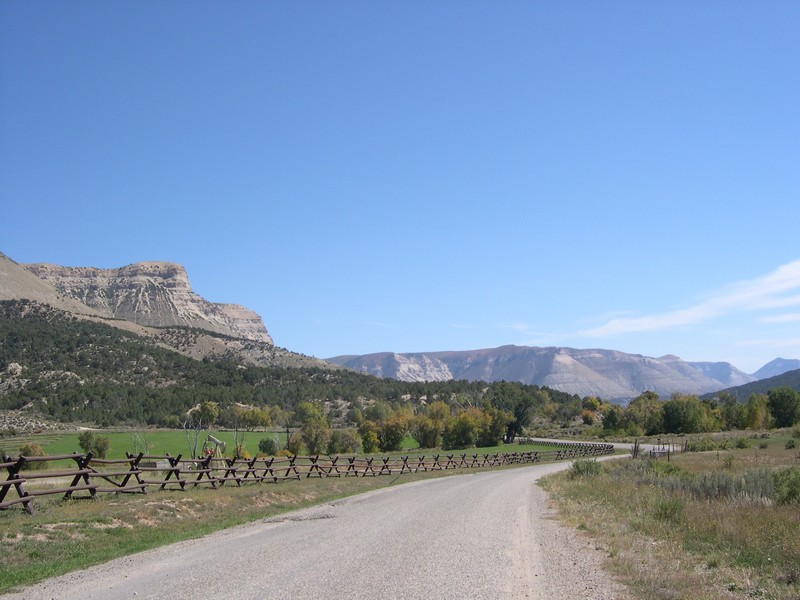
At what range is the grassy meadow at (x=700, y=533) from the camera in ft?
33.7

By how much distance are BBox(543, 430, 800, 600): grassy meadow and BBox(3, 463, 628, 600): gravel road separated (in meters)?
0.85

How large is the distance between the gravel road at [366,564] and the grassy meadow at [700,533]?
85cm

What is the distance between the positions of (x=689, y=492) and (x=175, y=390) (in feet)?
451

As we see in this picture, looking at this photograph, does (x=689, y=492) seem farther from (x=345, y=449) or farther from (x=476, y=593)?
(x=345, y=449)

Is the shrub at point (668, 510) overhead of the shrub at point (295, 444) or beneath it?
overhead

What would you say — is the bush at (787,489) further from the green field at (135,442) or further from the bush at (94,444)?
the bush at (94,444)

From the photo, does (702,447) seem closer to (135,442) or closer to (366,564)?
(135,442)

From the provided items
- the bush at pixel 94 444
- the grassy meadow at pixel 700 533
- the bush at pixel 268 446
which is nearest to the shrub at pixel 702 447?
the grassy meadow at pixel 700 533

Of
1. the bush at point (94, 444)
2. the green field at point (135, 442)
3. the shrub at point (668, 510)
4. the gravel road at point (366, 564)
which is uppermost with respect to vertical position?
the shrub at point (668, 510)

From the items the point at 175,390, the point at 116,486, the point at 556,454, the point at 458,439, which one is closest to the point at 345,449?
the point at 458,439

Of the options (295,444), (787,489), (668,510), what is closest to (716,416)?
(295,444)

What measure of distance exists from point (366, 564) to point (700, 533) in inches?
311

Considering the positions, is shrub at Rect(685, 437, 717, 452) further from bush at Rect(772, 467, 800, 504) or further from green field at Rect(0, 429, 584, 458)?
bush at Rect(772, 467, 800, 504)

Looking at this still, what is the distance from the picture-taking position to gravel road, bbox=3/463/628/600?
9922 mm
